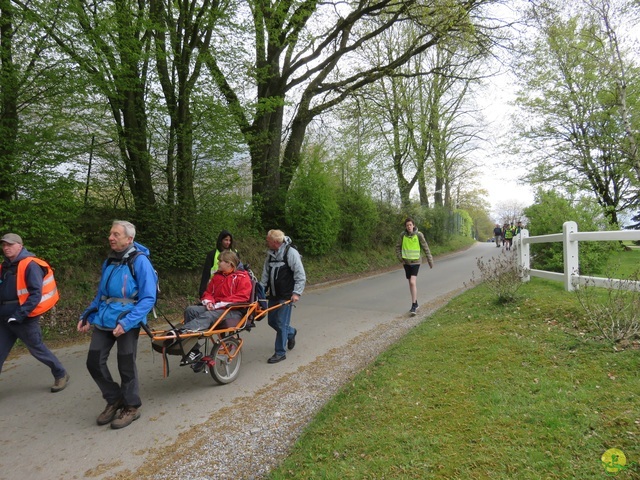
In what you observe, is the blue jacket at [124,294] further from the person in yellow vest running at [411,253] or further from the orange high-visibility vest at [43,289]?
the person in yellow vest running at [411,253]

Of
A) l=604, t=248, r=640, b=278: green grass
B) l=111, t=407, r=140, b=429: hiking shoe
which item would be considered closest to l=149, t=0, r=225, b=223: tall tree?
l=111, t=407, r=140, b=429: hiking shoe

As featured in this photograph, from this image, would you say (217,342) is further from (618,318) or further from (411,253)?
(411,253)

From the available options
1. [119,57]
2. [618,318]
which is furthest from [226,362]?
[119,57]

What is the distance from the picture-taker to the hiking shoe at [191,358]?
396cm

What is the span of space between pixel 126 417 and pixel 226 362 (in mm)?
1247

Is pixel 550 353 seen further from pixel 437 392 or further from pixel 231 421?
pixel 231 421

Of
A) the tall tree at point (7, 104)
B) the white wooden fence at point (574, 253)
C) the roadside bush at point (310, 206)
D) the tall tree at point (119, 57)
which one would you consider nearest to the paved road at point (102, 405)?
the tall tree at point (7, 104)

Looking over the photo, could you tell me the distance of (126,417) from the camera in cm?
355

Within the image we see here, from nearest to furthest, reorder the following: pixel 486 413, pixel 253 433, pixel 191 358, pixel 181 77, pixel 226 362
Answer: pixel 486 413
pixel 253 433
pixel 191 358
pixel 226 362
pixel 181 77

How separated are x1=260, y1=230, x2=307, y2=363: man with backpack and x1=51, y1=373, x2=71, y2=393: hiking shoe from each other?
2.51m

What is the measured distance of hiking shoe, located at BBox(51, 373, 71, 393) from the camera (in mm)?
4375

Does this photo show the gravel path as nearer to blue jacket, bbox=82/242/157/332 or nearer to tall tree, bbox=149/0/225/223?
blue jacket, bbox=82/242/157/332

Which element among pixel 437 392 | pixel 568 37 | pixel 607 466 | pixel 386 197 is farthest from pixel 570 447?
pixel 568 37

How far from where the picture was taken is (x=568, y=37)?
17.2 meters
